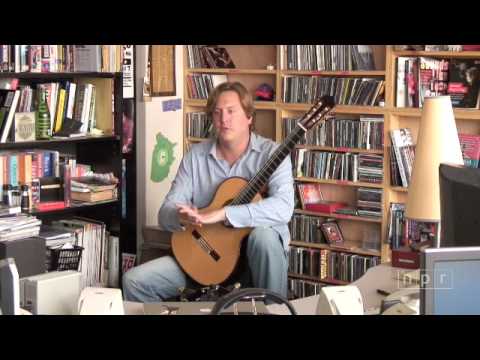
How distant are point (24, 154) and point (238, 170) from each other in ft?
4.17

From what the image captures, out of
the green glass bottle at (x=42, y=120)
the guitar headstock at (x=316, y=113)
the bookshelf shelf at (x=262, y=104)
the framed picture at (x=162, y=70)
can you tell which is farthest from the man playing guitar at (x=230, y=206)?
the framed picture at (x=162, y=70)

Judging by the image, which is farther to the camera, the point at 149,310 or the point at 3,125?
the point at 3,125

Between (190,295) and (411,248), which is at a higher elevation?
(411,248)

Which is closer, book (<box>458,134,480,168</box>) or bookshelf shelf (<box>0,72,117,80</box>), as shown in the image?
bookshelf shelf (<box>0,72,117,80</box>)

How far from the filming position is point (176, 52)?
5.29m

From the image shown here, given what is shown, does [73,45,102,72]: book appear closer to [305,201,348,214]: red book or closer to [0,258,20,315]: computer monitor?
[305,201,348,214]: red book

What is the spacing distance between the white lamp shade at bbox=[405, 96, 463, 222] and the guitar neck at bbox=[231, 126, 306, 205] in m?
0.89

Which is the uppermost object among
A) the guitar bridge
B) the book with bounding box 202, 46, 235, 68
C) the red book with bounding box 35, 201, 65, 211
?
the book with bounding box 202, 46, 235, 68

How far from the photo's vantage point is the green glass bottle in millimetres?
4273

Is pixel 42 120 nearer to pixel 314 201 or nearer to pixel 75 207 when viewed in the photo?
pixel 75 207

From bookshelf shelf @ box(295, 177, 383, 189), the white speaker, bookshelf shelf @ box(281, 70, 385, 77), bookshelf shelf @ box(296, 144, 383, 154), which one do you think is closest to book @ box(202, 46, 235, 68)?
bookshelf shelf @ box(281, 70, 385, 77)
